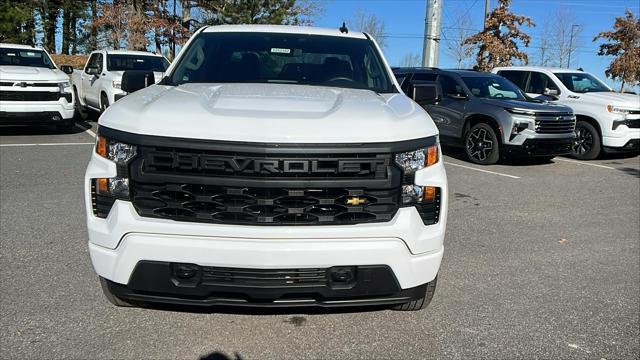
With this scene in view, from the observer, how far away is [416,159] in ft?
8.92

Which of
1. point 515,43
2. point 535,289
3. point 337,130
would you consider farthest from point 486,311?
point 515,43

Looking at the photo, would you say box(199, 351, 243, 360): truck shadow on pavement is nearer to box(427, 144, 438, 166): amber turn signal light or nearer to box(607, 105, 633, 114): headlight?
box(427, 144, 438, 166): amber turn signal light

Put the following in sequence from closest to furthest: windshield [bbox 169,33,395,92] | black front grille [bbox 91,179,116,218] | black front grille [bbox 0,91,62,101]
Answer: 1. black front grille [bbox 91,179,116,218]
2. windshield [bbox 169,33,395,92]
3. black front grille [bbox 0,91,62,101]

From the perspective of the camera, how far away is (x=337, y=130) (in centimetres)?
258

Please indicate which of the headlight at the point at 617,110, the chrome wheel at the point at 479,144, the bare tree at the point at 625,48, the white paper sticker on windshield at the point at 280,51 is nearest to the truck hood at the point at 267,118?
the white paper sticker on windshield at the point at 280,51

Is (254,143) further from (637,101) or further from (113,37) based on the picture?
(113,37)

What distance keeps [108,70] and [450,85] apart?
7.99m

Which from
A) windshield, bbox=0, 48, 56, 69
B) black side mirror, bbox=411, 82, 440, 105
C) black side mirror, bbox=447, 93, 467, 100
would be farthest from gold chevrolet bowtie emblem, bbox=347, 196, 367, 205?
Answer: windshield, bbox=0, 48, 56, 69

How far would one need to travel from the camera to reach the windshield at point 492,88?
1053 centimetres

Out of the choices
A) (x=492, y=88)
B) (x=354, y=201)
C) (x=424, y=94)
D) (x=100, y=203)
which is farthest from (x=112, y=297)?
(x=492, y=88)

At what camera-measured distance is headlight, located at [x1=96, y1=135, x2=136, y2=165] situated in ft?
8.54

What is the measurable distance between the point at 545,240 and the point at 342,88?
2980 mm

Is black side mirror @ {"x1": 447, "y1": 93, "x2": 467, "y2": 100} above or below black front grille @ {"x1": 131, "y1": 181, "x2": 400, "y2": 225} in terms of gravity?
above

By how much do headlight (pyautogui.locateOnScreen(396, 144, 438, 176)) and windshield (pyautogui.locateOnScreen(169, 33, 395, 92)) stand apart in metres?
1.26
